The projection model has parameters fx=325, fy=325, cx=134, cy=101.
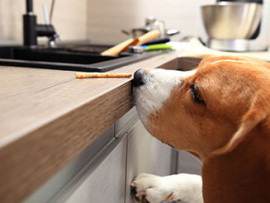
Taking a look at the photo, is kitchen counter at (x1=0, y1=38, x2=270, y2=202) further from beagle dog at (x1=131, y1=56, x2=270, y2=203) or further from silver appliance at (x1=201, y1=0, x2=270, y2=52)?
silver appliance at (x1=201, y1=0, x2=270, y2=52)

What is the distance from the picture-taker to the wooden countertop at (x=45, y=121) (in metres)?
0.30

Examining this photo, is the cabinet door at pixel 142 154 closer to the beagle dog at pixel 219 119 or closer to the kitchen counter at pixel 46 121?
the beagle dog at pixel 219 119

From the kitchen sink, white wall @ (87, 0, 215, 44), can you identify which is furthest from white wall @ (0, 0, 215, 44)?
the kitchen sink

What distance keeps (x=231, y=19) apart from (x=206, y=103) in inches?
40.9

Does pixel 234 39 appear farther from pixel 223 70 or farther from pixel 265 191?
pixel 265 191

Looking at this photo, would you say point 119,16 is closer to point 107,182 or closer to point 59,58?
point 59,58

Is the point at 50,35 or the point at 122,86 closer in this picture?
the point at 122,86

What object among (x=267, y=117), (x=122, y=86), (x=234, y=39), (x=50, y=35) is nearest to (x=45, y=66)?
(x=122, y=86)

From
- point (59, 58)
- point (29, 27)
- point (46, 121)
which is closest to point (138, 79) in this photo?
point (46, 121)

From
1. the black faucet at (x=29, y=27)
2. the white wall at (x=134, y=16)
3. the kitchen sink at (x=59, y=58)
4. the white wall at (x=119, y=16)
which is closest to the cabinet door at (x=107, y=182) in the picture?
the kitchen sink at (x=59, y=58)

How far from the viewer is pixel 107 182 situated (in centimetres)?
67

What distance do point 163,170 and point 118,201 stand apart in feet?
1.69

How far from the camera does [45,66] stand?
2.60 ft

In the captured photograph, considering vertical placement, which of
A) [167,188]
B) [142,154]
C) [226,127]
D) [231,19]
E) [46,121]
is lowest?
[167,188]
